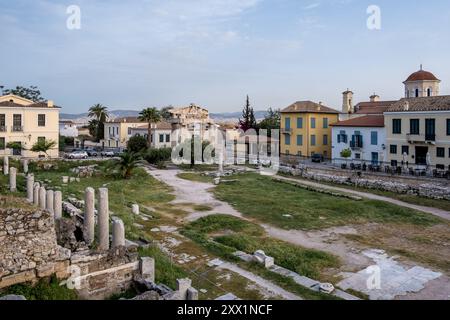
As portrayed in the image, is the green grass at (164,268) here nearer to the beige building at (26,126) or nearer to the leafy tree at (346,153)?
the leafy tree at (346,153)

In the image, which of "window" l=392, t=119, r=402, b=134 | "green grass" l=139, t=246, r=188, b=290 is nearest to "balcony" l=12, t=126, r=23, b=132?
"green grass" l=139, t=246, r=188, b=290

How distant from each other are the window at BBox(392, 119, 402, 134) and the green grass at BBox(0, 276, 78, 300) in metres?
38.6

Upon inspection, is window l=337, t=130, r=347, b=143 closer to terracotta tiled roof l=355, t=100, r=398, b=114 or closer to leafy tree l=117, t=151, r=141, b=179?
terracotta tiled roof l=355, t=100, r=398, b=114

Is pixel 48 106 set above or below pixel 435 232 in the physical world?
above

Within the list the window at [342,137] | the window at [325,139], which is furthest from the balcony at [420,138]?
the window at [325,139]

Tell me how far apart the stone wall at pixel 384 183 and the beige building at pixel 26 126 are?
28095mm

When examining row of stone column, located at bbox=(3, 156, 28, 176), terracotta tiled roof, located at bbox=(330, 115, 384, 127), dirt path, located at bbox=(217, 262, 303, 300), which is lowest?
dirt path, located at bbox=(217, 262, 303, 300)

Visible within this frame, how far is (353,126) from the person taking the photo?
156 ft

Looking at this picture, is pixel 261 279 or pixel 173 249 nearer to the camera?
pixel 261 279

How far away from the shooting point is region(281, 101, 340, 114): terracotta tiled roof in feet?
179

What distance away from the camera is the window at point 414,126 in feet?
132

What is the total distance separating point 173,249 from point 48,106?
127ft
